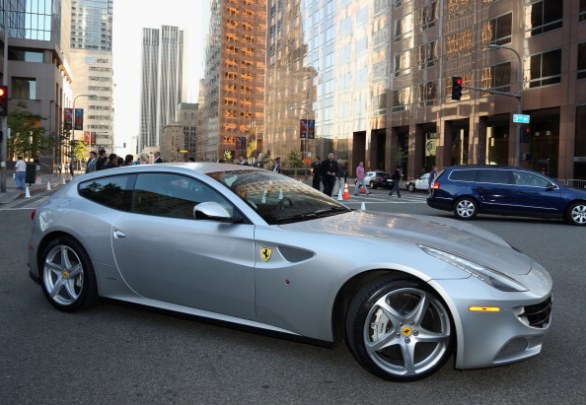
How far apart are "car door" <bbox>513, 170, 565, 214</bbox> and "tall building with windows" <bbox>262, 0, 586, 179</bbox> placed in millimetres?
14946

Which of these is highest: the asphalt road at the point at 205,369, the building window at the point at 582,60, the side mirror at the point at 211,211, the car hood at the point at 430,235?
the building window at the point at 582,60

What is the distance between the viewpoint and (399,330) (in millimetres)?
3291

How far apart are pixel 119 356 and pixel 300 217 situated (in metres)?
1.68

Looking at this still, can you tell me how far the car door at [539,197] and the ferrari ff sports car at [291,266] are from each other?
10.5 meters

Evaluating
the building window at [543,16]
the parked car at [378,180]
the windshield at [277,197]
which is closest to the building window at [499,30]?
the building window at [543,16]

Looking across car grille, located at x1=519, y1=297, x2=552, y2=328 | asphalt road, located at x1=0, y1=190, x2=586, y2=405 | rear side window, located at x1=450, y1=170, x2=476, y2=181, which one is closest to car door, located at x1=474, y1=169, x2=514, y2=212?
rear side window, located at x1=450, y1=170, x2=476, y2=181

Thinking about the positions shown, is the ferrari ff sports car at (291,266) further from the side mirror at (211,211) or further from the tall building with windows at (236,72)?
the tall building with windows at (236,72)

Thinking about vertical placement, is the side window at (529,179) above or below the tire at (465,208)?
above

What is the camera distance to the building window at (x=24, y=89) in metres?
66.7

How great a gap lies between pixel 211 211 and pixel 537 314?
7.43 feet

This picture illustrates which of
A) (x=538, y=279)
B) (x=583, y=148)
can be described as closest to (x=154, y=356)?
→ (x=538, y=279)

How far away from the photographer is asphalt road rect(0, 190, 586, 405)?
312cm

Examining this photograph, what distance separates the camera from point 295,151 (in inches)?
3206

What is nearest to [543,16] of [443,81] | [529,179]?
[443,81]
